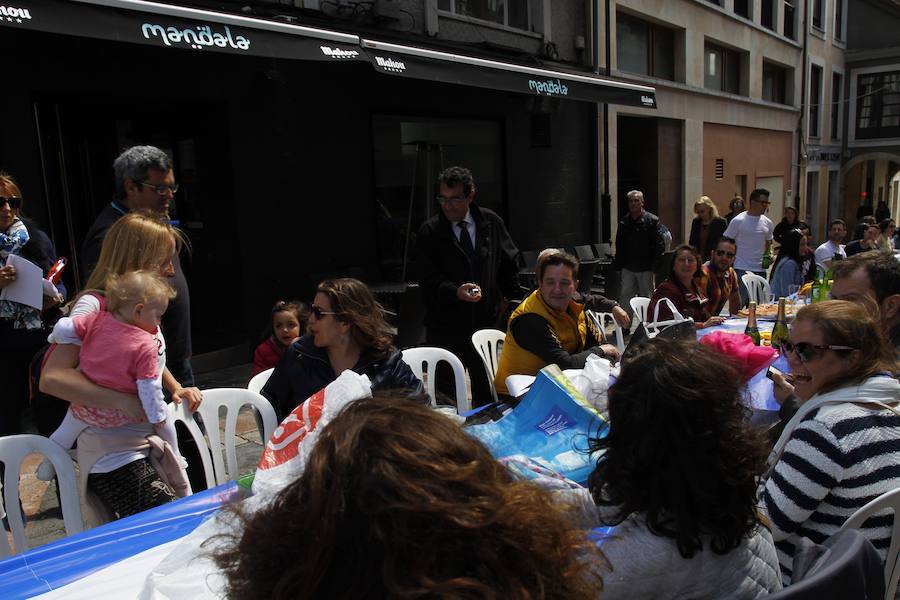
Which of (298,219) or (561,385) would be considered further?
(298,219)

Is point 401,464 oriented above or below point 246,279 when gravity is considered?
above

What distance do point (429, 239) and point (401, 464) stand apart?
3.63 meters

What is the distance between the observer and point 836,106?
2420cm

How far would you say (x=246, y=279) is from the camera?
6754 millimetres

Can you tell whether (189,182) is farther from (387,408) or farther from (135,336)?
(387,408)

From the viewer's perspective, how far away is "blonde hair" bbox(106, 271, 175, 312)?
2.43 m

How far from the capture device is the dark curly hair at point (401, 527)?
67cm

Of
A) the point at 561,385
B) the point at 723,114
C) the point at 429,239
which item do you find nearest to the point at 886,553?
the point at 561,385

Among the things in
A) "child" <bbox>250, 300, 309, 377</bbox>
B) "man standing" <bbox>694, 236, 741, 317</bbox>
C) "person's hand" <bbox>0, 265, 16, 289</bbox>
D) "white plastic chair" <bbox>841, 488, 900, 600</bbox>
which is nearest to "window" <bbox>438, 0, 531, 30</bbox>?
"man standing" <bbox>694, 236, 741, 317</bbox>

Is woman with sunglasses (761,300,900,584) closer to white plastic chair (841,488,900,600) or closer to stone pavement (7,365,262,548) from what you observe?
white plastic chair (841,488,900,600)

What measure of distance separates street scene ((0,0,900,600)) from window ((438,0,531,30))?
2.1 inches

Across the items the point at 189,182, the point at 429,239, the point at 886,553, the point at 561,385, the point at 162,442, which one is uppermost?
the point at 189,182

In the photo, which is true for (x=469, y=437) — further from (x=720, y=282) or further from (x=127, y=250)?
(x=720, y=282)

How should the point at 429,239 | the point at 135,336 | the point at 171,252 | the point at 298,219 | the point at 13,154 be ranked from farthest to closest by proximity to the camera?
the point at 298,219
the point at 13,154
the point at 429,239
the point at 171,252
the point at 135,336
